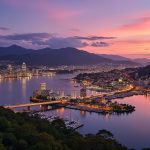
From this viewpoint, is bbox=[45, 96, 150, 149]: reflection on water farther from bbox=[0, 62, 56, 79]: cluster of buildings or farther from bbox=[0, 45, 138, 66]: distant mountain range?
bbox=[0, 45, 138, 66]: distant mountain range

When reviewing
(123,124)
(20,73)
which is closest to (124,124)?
(123,124)

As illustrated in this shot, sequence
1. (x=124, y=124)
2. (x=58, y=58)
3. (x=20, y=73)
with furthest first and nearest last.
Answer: (x=58, y=58) < (x=20, y=73) < (x=124, y=124)

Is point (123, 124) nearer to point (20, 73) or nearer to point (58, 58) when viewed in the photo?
point (20, 73)

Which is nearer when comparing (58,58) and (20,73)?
(20,73)

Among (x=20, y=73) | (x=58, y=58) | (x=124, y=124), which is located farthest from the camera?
(x=58, y=58)

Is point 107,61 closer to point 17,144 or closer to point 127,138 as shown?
point 127,138

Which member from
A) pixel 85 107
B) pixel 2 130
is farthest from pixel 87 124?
pixel 2 130

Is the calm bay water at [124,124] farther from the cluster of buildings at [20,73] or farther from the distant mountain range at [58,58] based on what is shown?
the distant mountain range at [58,58]

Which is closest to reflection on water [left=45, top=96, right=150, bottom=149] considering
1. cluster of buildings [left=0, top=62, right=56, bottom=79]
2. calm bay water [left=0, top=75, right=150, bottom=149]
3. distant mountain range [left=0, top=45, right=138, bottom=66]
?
calm bay water [left=0, top=75, right=150, bottom=149]

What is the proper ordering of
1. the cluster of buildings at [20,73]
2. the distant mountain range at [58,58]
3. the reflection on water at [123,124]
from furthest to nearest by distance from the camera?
the distant mountain range at [58,58] → the cluster of buildings at [20,73] → the reflection on water at [123,124]

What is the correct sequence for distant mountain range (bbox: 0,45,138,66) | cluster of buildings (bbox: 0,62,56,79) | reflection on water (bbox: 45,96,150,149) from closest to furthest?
reflection on water (bbox: 45,96,150,149), cluster of buildings (bbox: 0,62,56,79), distant mountain range (bbox: 0,45,138,66)

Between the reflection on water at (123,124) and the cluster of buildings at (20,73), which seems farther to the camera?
the cluster of buildings at (20,73)

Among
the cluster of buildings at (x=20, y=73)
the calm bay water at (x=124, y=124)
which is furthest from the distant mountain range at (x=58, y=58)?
the calm bay water at (x=124, y=124)

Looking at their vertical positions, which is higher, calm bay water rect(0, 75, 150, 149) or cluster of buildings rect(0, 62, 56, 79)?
cluster of buildings rect(0, 62, 56, 79)
